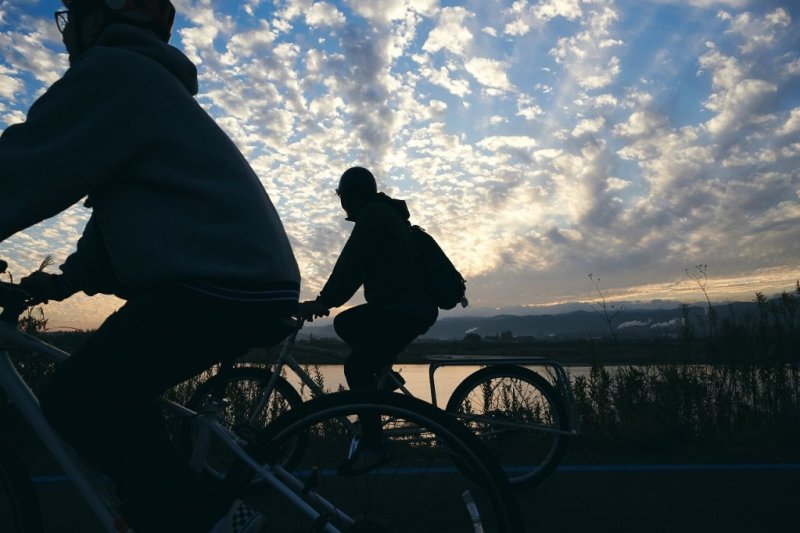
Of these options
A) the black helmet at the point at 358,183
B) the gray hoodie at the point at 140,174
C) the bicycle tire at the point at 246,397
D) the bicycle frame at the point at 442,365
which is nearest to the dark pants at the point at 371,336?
the bicycle frame at the point at 442,365

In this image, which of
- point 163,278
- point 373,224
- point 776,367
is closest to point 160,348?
point 163,278

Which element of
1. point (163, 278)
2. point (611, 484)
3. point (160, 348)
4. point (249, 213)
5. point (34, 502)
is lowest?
point (611, 484)

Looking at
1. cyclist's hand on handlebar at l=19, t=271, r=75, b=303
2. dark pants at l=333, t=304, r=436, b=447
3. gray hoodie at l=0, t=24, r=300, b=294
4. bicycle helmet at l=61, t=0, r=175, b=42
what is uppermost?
bicycle helmet at l=61, t=0, r=175, b=42

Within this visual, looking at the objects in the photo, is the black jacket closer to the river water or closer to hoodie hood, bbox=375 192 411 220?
hoodie hood, bbox=375 192 411 220

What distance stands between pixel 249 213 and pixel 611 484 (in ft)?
12.6

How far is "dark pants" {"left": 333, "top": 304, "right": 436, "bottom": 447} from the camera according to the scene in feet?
14.4

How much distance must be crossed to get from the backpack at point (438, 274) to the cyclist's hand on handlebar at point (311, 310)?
80 centimetres

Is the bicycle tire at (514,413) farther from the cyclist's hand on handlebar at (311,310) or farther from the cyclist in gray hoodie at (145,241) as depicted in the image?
the cyclist in gray hoodie at (145,241)

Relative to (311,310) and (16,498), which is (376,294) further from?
(16,498)

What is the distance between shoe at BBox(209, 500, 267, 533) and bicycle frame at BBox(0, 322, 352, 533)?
0.10 m

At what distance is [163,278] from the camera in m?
1.63

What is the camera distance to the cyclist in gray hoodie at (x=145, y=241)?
158 cm

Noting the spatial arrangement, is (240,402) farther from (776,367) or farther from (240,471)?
(776,367)

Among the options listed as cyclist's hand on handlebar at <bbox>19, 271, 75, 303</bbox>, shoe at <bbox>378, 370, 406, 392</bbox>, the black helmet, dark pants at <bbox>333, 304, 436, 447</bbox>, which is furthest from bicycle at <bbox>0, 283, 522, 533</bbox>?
the black helmet
